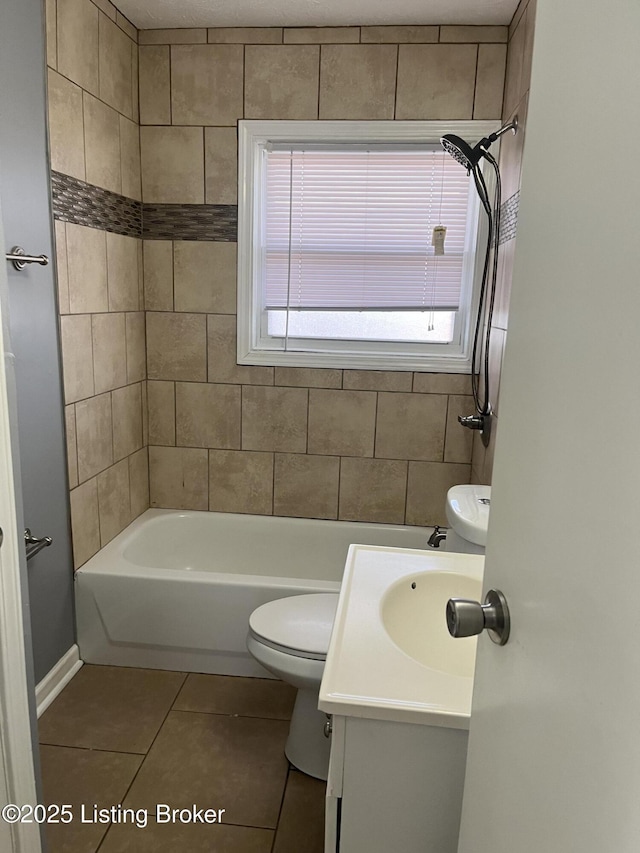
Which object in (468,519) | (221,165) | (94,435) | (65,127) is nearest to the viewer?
(468,519)

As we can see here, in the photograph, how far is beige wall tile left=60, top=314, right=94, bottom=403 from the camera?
7.26ft

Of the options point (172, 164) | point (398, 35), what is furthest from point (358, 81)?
point (172, 164)

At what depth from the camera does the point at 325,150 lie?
2705 mm

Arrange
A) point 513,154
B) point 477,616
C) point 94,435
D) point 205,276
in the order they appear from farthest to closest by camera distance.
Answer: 1. point 205,276
2. point 94,435
3. point 513,154
4. point 477,616

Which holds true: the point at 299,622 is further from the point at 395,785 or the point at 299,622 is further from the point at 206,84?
the point at 206,84

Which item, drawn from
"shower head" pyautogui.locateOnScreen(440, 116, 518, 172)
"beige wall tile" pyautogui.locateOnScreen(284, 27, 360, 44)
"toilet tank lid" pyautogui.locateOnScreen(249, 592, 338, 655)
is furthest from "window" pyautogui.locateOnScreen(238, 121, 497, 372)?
"toilet tank lid" pyautogui.locateOnScreen(249, 592, 338, 655)

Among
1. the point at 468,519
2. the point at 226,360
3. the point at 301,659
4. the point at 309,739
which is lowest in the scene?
the point at 309,739

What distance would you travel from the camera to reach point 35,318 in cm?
202

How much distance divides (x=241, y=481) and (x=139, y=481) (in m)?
0.48

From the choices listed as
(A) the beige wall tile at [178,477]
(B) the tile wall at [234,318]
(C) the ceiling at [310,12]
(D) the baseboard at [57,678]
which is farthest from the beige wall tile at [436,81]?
(D) the baseboard at [57,678]

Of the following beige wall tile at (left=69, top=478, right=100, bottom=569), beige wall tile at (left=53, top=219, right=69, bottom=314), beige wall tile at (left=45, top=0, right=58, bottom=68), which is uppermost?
beige wall tile at (left=45, top=0, right=58, bottom=68)

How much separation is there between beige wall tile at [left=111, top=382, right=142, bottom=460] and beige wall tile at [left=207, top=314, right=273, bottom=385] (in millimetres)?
360

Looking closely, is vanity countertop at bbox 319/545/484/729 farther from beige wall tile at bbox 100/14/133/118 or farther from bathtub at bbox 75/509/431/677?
beige wall tile at bbox 100/14/133/118

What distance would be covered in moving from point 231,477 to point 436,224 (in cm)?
151
